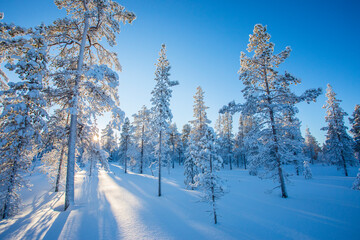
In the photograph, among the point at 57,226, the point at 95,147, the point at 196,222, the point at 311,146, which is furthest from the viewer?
the point at 311,146

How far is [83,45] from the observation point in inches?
357

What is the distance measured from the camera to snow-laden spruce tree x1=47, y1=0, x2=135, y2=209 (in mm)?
8203

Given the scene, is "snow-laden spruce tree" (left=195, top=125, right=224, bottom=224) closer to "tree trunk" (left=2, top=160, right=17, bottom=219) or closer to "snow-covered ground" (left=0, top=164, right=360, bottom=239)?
"snow-covered ground" (left=0, top=164, right=360, bottom=239)

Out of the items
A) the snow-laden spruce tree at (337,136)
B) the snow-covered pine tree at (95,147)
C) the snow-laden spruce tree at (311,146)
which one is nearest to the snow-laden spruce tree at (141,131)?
the snow-covered pine tree at (95,147)

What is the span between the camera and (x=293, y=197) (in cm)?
1195

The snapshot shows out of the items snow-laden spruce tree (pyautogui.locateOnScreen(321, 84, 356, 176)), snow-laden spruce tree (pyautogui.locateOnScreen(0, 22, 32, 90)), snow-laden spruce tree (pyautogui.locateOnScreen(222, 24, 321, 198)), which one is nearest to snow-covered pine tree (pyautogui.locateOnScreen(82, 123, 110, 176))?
snow-laden spruce tree (pyautogui.locateOnScreen(0, 22, 32, 90))

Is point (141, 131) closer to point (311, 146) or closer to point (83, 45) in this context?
point (83, 45)

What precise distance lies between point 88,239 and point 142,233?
229 cm

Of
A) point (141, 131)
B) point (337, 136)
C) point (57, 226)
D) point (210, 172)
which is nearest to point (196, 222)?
point (210, 172)

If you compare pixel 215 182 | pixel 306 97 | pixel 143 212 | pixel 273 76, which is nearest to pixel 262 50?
pixel 273 76

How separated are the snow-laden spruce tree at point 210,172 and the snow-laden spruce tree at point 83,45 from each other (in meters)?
6.63

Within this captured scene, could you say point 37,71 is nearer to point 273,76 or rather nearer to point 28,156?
point 28,156

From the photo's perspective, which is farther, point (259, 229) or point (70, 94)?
point (70, 94)

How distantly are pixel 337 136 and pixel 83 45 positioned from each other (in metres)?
39.1
